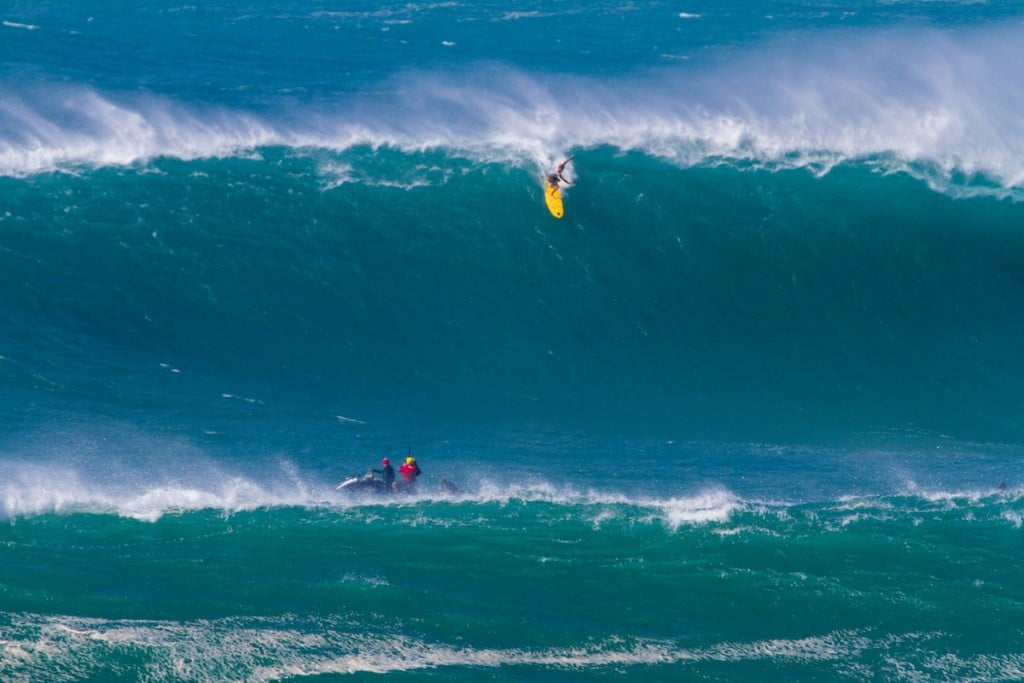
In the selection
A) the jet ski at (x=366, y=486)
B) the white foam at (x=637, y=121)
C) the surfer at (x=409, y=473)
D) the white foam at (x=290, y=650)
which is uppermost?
the white foam at (x=637, y=121)

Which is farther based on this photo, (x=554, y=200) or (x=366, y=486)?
(x=554, y=200)

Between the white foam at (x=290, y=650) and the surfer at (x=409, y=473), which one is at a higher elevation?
the surfer at (x=409, y=473)

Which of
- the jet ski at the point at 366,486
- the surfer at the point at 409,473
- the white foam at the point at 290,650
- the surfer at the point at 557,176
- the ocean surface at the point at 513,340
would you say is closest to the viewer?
the white foam at the point at 290,650

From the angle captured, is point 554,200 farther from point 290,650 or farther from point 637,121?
point 290,650

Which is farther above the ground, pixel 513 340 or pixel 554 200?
pixel 554 200

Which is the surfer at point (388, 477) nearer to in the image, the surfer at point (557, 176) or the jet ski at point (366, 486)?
the jet ski at point (366, 486)

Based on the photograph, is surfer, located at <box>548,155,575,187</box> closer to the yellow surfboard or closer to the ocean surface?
the yellow surfboard

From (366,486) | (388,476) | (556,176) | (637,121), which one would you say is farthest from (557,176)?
(366,486)

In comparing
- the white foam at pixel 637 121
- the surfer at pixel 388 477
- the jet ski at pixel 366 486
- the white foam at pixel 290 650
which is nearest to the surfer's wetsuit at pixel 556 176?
the white foam at pixel 637 121

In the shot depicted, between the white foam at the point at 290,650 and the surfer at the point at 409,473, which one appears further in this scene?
the surfer at the point at 409,473

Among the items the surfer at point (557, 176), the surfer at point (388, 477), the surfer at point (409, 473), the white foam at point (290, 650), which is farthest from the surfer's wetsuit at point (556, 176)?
the white foam at point (290, 650)

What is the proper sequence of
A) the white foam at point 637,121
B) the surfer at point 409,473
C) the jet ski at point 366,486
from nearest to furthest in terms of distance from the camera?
the jet ski at point 366,486 → the surfer at point 409,473 → the white foam at point 637,121
